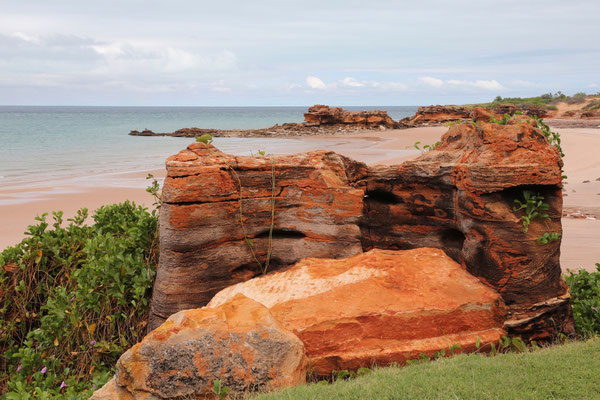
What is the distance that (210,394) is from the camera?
4008mm

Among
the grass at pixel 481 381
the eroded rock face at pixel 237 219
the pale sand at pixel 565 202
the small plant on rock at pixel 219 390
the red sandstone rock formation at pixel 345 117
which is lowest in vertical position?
the pale sand at pixel 565 202

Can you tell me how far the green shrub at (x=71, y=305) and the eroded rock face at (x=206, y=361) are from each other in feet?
5.25

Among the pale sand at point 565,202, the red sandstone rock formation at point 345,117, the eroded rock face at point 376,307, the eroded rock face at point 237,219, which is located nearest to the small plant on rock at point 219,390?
the eroded rock face at point 376,307

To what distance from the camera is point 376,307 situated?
4.96m

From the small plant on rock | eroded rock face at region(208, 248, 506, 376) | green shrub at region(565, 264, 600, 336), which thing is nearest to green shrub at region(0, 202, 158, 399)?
eroded rock face at region(208, 248, 506, 376)

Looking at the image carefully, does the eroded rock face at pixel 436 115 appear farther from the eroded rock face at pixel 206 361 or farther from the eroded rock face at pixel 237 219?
the eroded rock face at pixel 206 361

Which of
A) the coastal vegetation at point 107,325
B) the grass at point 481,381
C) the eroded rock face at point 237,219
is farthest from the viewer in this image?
the eroded rock face at point 237,219

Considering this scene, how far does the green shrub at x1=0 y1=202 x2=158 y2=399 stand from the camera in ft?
19.5

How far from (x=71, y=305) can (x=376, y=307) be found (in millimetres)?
3975

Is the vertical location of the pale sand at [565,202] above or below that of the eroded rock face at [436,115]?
below

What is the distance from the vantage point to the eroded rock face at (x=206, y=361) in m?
4.01

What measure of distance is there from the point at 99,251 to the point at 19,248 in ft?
4.35

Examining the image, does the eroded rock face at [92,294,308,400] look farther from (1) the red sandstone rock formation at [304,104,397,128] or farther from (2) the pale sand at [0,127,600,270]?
(1) the red sandstone rock formation at [304,104,397,128]

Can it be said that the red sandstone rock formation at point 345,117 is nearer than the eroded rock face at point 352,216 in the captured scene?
No
